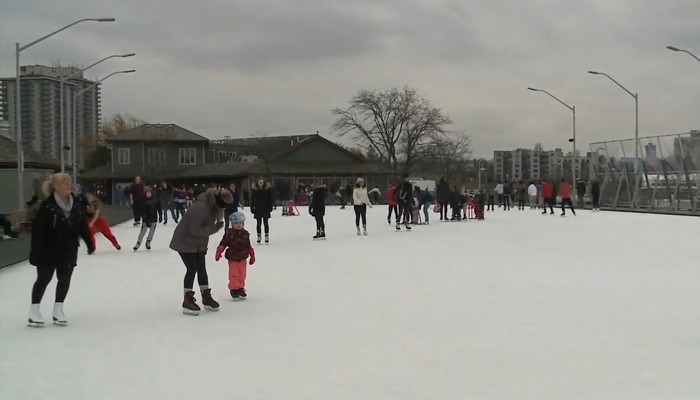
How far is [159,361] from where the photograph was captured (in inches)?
243

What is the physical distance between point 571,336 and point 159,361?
3830mm

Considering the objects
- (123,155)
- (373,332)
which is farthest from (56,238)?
(123,155)

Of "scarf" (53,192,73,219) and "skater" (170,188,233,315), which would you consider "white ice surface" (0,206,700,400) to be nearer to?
"skater" (170,188,233,315)

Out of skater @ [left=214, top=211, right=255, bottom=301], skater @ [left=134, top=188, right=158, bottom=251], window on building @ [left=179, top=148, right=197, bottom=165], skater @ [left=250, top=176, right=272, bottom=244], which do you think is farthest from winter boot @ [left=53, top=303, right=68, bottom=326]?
window on building @ [left=179, top=148, right=197, bottom=165]

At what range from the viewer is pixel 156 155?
6975 centimetres

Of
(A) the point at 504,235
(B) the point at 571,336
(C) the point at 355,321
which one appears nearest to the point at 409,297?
(C) the point at 355,321

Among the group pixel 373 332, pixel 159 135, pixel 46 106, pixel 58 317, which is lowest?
pixel 373 332

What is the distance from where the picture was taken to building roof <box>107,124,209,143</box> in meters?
70.2

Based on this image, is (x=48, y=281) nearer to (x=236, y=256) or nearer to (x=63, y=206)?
(x=63, y=206)

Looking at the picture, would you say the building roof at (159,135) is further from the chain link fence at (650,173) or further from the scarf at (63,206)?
the scarf at (63,206)

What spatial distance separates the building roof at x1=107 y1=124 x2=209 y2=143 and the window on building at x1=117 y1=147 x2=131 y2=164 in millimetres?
881

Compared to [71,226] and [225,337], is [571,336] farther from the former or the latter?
[71,226]

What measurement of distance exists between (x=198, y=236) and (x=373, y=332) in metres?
2.51

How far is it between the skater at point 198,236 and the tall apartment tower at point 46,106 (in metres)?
23.9
